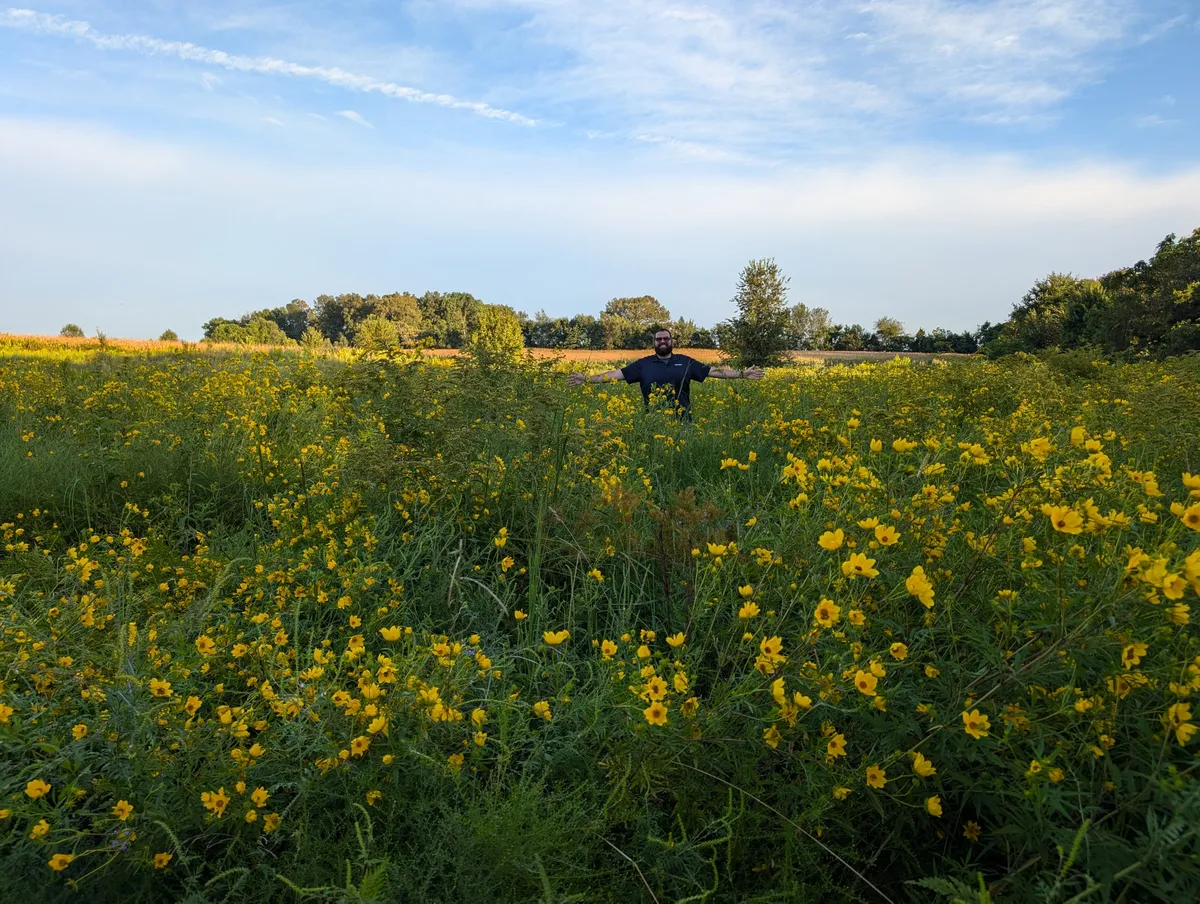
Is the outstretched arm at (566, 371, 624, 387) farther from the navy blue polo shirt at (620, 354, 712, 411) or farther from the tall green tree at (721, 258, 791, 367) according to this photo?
the tall green tree at (721, 258, 791, 367)

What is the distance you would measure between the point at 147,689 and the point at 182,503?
2.87 m

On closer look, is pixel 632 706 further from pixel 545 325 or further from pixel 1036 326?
pixel 545 325

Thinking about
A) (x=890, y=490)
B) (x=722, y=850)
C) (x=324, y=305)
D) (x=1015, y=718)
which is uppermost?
(x=324, y=305)

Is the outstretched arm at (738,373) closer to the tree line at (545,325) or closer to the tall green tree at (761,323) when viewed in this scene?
the tall green tree at (761,323)

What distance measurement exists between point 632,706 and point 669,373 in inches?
233

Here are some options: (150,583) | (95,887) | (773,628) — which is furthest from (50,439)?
(773,628)

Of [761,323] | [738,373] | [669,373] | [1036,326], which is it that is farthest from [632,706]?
[1036,326]

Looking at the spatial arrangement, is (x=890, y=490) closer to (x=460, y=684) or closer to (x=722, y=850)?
(x=722, y=850)

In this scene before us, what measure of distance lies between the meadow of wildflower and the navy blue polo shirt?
3.71 m

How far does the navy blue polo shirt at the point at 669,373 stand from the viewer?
7.11 meters

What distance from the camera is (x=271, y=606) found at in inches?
115

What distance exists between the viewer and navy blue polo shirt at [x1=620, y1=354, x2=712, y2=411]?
7.11 m

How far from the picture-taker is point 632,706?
167 centimetres

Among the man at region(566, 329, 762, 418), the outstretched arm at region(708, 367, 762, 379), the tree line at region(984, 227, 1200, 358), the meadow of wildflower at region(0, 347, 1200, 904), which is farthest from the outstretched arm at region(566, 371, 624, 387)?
the tree line at region(984, 227, 1200, 358)
